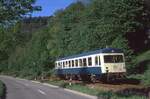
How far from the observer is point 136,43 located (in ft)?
194

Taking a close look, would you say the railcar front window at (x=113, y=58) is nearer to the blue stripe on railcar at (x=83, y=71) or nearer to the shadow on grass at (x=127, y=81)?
the blue stripe on railcar at (x=83, y=71)

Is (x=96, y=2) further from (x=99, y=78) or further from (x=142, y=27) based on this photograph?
(x=99, y=78)

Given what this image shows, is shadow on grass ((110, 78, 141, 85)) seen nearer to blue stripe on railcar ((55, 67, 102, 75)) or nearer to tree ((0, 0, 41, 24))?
blue stripe on railcar ((55, 67, 102, 75))

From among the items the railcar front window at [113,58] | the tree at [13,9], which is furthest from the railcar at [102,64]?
the tree at [13,9]

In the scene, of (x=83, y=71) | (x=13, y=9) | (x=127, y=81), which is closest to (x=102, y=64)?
(x=127, y=81)

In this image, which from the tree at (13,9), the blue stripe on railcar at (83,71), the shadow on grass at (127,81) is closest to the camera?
the tree at (13,9)

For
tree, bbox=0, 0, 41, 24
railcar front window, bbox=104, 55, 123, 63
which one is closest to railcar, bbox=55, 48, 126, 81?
railcar front window, bbox=104, 55, 123, 63

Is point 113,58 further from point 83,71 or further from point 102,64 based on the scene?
point 83,71

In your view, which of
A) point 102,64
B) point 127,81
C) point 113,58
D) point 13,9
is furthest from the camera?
point 127,81

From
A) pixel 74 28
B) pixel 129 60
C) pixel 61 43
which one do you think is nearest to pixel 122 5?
pixel 129 60

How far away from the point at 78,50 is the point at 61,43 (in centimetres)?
1403

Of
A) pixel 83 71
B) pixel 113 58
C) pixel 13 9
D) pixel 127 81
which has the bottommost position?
pixel 127 81

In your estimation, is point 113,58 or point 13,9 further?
point 113,58

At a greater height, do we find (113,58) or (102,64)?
(113,58)
